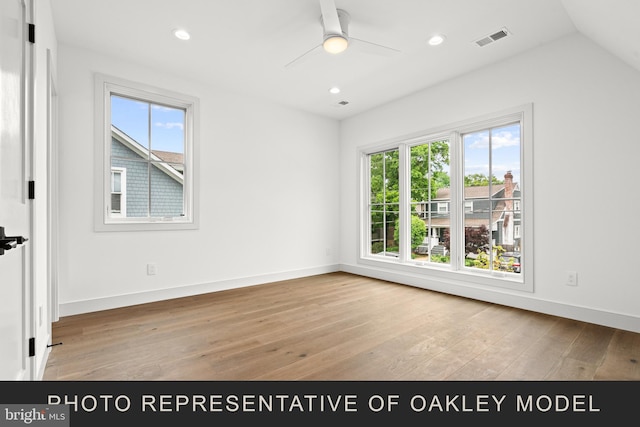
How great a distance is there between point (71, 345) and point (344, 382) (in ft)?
6.85

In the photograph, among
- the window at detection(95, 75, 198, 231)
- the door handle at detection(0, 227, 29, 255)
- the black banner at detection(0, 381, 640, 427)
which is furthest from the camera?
the window at detection(95, 75, 198, 231)

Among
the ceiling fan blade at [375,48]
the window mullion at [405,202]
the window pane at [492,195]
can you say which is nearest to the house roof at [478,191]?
the window pane at [492,195]

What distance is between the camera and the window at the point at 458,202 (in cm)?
349

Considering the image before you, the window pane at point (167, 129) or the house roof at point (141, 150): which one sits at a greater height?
the window pane at point (167, 129)

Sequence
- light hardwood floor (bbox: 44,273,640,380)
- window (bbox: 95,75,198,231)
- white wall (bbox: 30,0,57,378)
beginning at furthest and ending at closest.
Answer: window (bbox: 95,75,198,231), light hardwood floor (bbox: 44,273,640,380), white wall (bbox: 30,0,57,378)

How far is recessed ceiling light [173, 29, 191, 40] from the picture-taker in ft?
9.65

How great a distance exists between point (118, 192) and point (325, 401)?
324 centimetres

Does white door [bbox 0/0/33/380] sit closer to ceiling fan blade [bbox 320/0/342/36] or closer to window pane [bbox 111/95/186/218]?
ceiling fan blade [bbox 320/0/342/36]

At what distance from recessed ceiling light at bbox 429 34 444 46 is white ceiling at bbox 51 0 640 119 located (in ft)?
0.22

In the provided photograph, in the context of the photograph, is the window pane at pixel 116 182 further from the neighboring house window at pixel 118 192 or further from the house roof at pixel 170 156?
the house roof at pixel 170 156

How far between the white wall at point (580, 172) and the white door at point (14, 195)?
12.9 ft

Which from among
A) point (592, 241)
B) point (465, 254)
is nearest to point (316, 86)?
point (465, 254)

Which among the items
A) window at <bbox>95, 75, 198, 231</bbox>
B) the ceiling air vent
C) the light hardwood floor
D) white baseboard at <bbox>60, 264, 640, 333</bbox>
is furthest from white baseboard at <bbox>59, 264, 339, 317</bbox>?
the ceiling air vent

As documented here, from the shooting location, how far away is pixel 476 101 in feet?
12.2
